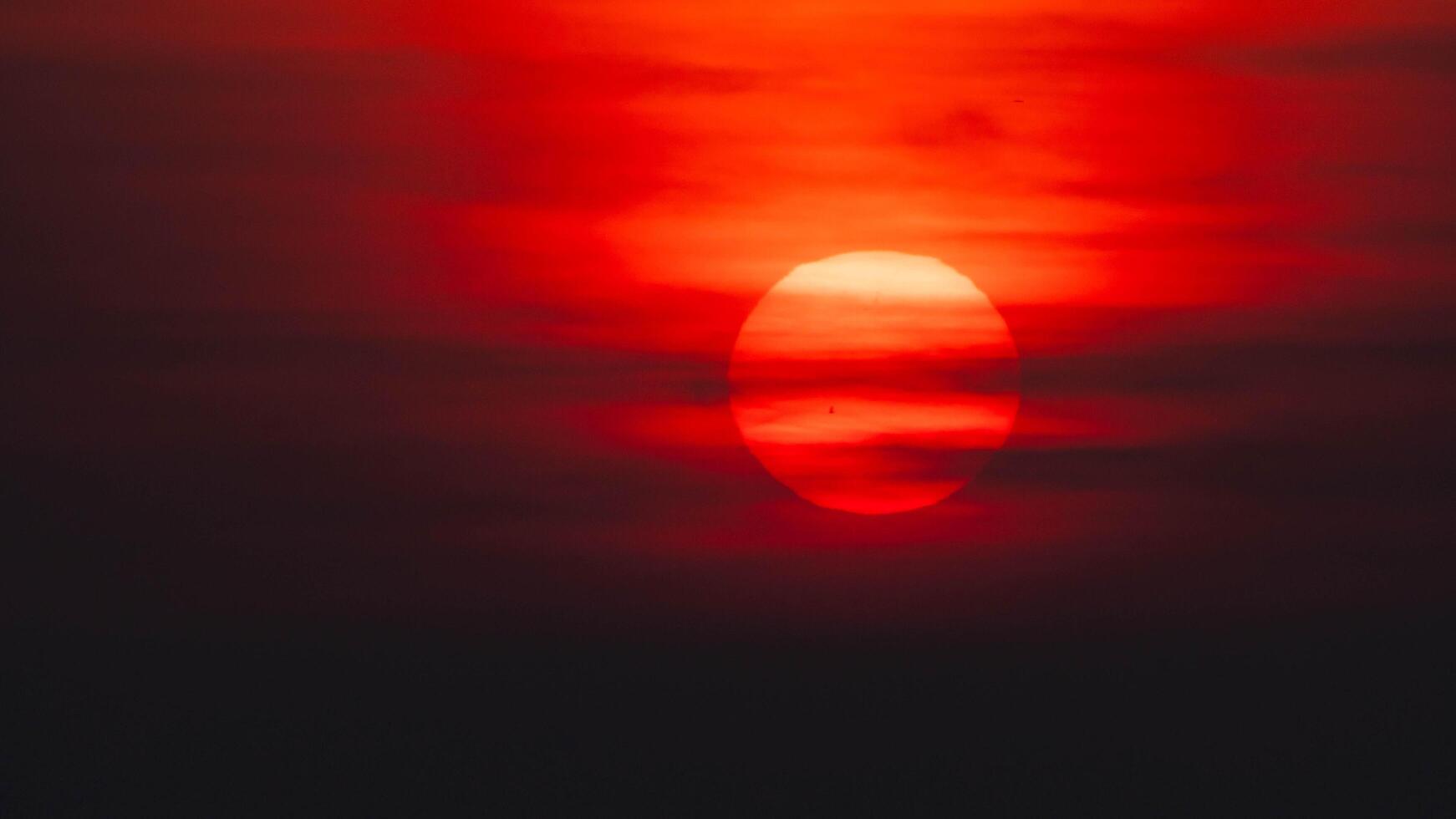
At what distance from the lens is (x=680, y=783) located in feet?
65.6

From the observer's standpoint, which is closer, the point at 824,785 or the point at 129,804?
the point at 129,804

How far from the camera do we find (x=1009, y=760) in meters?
20.0

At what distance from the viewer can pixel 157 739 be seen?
19.3 metres

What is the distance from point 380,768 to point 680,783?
351cm

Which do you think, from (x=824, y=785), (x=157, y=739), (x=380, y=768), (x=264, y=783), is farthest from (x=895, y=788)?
(x=157, y=739)

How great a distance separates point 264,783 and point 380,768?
52.5 inches

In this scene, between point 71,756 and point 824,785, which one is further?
point 824,785

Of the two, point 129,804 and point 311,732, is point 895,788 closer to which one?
point 311,732

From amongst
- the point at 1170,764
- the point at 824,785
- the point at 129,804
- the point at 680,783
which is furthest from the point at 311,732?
the point at 1170,764

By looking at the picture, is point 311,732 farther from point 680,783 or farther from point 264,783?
point 680,783

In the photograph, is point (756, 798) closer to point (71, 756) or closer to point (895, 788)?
point (895, 788)

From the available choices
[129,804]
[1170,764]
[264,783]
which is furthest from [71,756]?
[1170,764]

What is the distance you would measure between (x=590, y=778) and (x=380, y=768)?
2452mm

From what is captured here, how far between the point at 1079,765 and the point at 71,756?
1153 centimetres
